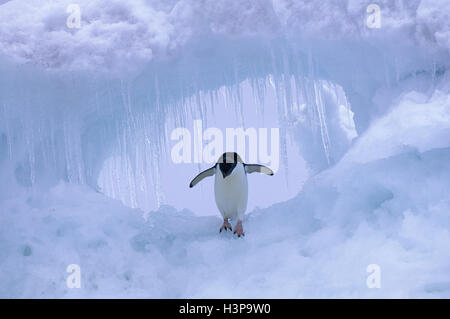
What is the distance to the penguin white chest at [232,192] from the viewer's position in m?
5.54

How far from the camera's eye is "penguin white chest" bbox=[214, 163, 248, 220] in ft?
18.2

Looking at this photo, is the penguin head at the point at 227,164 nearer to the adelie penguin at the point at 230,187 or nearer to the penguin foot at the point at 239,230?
the adelie penguin at the point at 230,187

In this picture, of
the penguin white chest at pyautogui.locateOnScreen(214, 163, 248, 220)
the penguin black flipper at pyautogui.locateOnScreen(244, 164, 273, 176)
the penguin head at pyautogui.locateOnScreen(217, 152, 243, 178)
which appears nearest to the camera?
the penguin head at pyautogui.locateOnScreen(217, 152, 243, 178)

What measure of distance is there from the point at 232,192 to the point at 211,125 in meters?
1.71

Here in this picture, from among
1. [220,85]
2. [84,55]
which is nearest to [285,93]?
[220,85]

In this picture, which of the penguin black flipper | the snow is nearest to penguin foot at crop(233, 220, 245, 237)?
the snow

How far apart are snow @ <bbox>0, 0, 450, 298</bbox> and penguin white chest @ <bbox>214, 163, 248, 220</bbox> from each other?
27cm

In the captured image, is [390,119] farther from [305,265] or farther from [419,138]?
[305,265]

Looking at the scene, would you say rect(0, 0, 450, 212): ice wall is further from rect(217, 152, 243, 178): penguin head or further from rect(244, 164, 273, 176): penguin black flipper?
rect(217, 152, 243, 178): penguin head

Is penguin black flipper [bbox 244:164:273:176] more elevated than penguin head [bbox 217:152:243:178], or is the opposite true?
penguin black flipper [bbox 244:164:273:176]

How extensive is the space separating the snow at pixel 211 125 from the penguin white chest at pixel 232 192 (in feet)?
0.87

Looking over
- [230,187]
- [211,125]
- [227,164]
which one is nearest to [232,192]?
[230,187]

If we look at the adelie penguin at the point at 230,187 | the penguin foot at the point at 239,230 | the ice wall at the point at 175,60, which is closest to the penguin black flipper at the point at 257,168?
the adelie penguin at the point at 230,187
